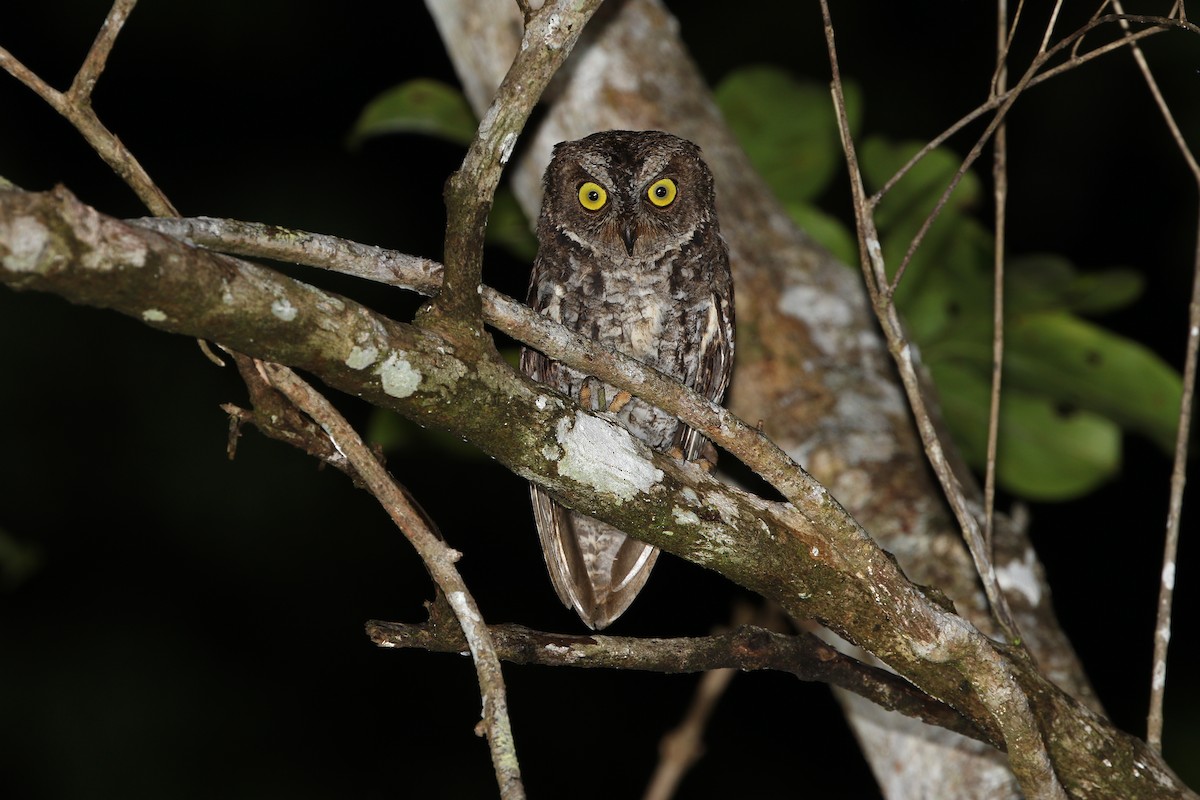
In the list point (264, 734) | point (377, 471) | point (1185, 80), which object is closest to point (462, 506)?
point (264, 734)

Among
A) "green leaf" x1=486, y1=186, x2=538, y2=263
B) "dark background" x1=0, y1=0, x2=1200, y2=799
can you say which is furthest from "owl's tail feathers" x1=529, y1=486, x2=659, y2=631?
"dark background" x1=0, y1=0, x2=1200, y2=799

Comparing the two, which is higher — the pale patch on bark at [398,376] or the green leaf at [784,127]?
the green leaf at [784,127]

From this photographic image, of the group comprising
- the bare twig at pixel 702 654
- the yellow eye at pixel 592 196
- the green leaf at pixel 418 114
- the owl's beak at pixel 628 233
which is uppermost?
the green leaf at pixel 418 114

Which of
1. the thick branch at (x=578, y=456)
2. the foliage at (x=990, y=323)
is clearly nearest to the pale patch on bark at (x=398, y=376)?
the thick branch at (x=578, y=456)

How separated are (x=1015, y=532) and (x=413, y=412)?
2417 mm

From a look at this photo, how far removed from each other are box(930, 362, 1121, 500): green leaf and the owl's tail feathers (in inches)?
63.5

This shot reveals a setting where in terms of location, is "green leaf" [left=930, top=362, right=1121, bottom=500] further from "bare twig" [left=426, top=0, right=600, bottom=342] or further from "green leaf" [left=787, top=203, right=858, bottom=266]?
"bare twig" [left=426, top=0, right=600, bottom=342]

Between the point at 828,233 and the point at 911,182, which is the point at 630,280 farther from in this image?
the point at 911,182

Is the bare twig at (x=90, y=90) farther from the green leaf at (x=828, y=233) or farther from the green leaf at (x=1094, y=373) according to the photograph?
the green leaf at (x=1094, y=373)

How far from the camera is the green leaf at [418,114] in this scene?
479 centimetres

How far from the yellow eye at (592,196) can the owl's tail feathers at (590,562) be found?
0.97m

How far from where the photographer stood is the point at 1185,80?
253 inches

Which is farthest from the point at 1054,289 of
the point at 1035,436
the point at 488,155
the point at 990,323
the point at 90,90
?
the point at 90,90

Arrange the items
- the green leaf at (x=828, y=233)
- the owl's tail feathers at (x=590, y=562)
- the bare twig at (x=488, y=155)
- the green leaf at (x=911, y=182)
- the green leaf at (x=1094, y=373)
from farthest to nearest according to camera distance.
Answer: the green leaf at (x=828, y=233), the green leaf at (x=911, y=182), the green leaf at (x=1094, y=373), the owl's tail feathers at (x=590, y=562), the bare twig at (x=488, y=155)
